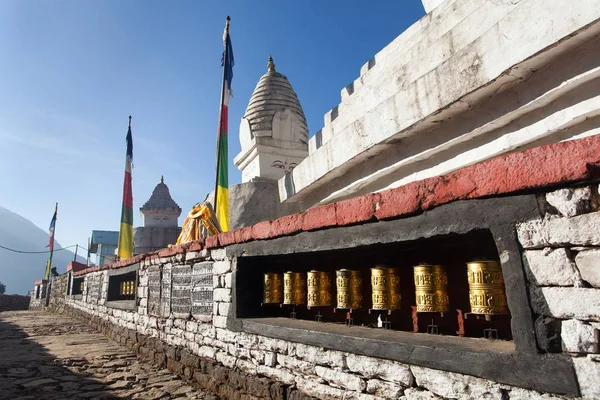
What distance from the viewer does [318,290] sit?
12.3 feet

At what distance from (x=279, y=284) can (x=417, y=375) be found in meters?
2.16

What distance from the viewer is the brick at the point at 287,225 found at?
137 inches

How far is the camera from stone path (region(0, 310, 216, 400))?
4.62 m

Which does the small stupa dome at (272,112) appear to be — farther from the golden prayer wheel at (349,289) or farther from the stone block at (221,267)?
the golden prayer wheel at (349,289)

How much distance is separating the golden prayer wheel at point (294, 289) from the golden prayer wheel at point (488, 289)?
6.51 feet

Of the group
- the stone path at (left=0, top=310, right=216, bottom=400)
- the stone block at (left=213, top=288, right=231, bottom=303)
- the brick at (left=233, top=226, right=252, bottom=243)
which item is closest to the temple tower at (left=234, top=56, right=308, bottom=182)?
the stone path at (left=0, top=310, right=216, bottom=400)

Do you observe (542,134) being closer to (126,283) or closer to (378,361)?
(378,361)

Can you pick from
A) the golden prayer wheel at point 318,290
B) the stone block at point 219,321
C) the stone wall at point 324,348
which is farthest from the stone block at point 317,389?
the stone block at point 219,321

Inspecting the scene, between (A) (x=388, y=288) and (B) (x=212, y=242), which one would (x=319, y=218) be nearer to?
(A) (x=388, y=288)

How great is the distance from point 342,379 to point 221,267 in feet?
7.62

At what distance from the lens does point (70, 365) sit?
6.17 metres

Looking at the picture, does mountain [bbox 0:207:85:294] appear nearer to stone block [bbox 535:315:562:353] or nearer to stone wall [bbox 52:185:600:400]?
stone wall [bbox 52:185:600:400]

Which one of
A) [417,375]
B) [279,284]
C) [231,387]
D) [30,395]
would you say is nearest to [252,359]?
[231,387]

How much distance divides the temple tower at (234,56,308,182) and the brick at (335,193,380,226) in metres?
9.00
